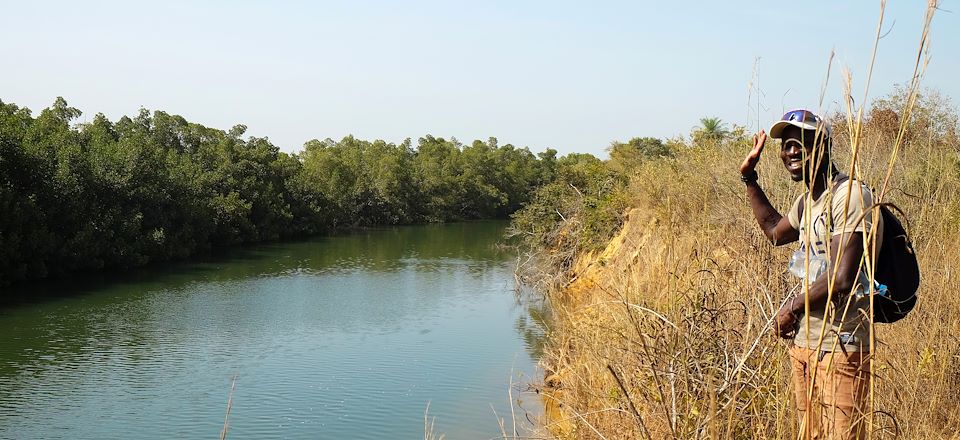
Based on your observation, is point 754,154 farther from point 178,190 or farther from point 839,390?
point 178,190

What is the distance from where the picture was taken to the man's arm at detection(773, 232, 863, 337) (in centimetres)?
186

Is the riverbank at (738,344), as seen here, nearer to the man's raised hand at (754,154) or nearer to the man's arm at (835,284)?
the man's arm at (835,284)

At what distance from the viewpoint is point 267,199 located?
39.6 metres

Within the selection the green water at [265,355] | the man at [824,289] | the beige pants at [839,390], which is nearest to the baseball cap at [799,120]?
the man at [824,289]

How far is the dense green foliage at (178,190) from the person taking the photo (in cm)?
2292

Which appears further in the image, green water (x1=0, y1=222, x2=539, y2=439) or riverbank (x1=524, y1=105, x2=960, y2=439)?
green water (x1=0, y1=222, x2=539, y2=439)

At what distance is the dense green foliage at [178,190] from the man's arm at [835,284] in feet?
73.7

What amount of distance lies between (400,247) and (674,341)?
1404 inches

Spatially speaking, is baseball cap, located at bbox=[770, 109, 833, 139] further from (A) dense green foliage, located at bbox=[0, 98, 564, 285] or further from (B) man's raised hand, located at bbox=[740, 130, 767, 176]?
(A) dense green foliage, located at bbox=[0, 98, 564, 285]

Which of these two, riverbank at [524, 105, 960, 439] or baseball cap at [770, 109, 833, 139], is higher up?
baseball cap at [770, 109, 833, 139]

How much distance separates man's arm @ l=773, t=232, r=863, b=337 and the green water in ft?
11.8

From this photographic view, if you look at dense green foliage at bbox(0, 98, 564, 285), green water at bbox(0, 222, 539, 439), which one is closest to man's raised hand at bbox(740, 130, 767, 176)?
green water at bbox(0, 222, 539, 439)

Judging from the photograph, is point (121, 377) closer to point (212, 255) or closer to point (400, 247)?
point (212, 255)

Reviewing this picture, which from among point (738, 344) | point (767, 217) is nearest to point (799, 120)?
point (767, 217)
